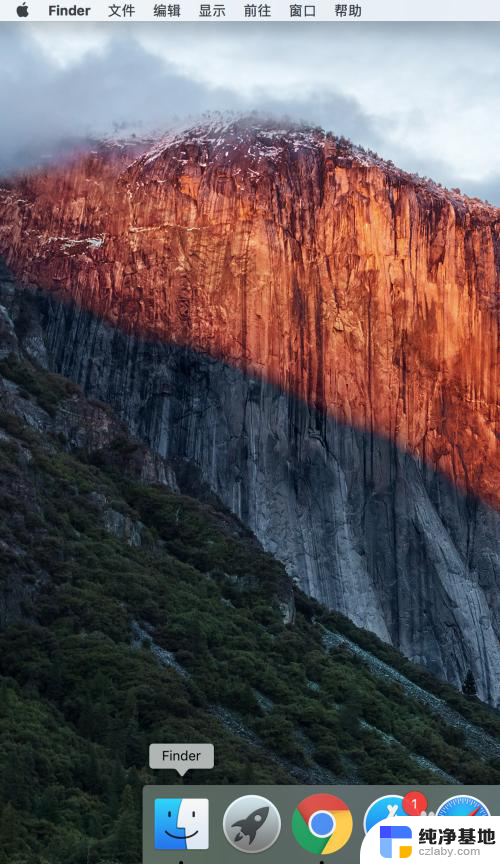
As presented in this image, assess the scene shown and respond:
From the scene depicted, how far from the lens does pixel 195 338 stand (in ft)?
360

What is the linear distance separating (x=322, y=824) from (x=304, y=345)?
79.4 meters

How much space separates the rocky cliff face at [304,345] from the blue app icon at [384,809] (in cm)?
7094

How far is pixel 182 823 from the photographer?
107ft

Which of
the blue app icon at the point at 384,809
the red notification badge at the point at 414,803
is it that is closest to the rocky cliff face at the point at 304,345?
the red notification badge at the point at 414,803

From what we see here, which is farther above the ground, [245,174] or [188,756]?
[245,174]

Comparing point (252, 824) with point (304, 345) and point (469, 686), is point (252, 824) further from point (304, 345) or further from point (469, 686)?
point (304, 345)

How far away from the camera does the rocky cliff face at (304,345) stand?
351ft

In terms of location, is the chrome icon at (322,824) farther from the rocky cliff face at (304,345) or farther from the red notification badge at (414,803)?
the rocky cliff face at (304,345)

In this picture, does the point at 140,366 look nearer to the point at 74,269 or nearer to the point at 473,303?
the point at 74,269

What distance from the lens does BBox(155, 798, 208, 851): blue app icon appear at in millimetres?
32469

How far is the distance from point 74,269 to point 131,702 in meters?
52.4
